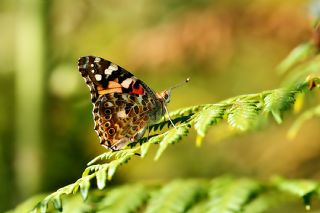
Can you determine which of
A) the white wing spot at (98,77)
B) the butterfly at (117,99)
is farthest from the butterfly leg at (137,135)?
the white wing spot at (98,77)

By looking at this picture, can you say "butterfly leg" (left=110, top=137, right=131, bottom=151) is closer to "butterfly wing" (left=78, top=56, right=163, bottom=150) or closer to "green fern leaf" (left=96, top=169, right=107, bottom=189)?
"butterfly wing" (left=78, top=56, right=163, bottom=150)

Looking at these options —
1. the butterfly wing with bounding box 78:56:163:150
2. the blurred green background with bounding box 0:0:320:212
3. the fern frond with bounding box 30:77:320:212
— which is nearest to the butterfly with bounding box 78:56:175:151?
Result: the butterfly wing with bounding box 78:56:163:150

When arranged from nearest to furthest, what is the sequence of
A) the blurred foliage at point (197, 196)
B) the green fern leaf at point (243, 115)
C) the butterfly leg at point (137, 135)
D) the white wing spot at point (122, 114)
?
the green fern leaf at point (243, 115) → the blurred foliage at point (197, 196) → the butterfly leg at point (137, 135) → the white wing spot at point (122, 114)

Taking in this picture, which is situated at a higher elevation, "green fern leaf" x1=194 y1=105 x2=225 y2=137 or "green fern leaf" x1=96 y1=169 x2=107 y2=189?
"green fern leaf" x1=194 y1=105 x2=225 y2=137

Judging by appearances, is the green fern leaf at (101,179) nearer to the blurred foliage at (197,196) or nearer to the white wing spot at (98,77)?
the blurred foliage at (197,196)

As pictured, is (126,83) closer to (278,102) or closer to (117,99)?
(117,99)

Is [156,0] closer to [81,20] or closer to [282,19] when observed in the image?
[81,20]
